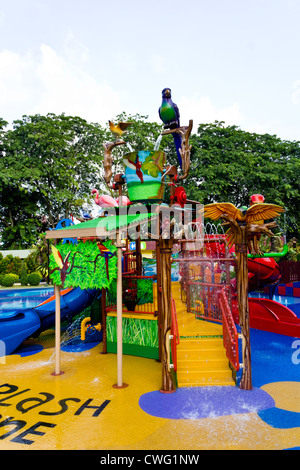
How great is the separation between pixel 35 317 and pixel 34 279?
15.0 metres

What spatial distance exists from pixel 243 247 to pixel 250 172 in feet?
72.6

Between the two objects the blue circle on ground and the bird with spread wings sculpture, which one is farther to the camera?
the bird with spread wings sculpture

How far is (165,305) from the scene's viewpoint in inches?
258

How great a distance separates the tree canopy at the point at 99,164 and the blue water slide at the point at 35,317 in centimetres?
1628

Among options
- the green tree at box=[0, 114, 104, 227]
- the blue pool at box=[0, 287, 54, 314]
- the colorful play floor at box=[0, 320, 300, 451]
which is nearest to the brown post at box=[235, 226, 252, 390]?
the colorful play floor at box=[0, 320, 300, 451]

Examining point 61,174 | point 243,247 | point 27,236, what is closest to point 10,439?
point 243,247

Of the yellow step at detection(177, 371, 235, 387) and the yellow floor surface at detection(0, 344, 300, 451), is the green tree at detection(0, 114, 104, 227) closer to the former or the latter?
the yellow floor surface at detection(0, 344, 300, 451)

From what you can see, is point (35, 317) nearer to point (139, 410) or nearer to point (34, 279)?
point (139, 410)

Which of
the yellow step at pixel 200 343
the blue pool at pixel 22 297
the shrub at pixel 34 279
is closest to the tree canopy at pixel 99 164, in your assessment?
the shrub at pixel 34 279

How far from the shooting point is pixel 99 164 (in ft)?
101

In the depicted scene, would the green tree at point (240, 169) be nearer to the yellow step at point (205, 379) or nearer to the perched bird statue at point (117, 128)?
the perched bird statue at point (117, 128)

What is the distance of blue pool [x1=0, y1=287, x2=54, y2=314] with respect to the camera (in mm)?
17297

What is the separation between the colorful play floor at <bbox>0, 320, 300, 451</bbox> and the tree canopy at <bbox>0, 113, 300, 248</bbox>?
758 inches

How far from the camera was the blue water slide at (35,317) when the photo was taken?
9219 mm
